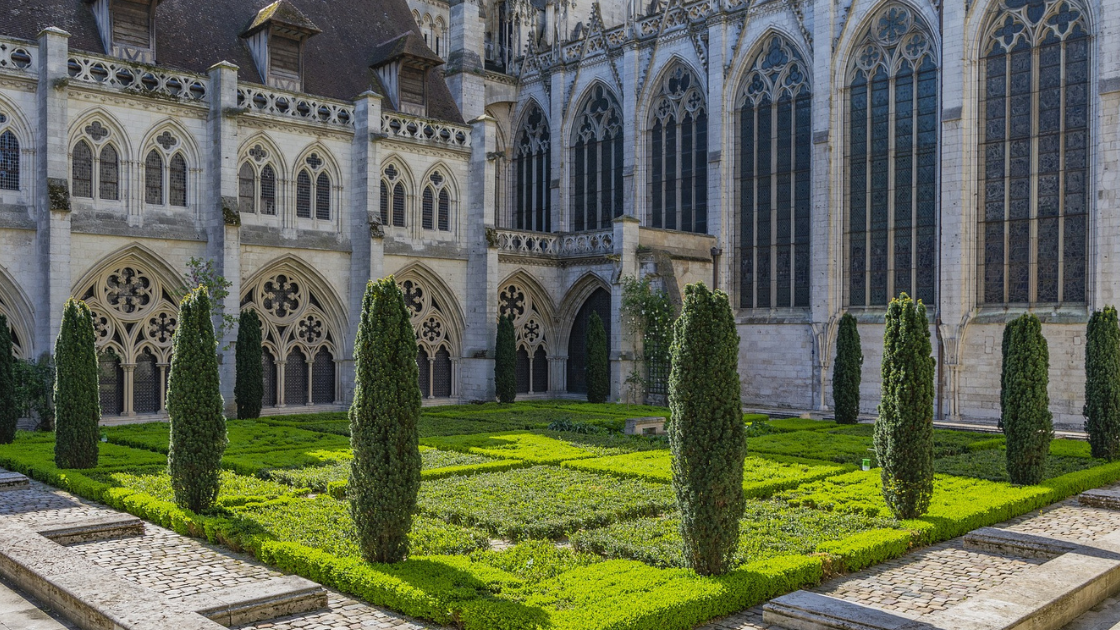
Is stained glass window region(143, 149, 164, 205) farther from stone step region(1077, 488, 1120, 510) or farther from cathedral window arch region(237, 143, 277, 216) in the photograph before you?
stone step region(1077, 488, 1120, 510)

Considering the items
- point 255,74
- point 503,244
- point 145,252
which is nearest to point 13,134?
point 145,252

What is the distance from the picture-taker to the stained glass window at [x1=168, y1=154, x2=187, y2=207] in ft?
78.9

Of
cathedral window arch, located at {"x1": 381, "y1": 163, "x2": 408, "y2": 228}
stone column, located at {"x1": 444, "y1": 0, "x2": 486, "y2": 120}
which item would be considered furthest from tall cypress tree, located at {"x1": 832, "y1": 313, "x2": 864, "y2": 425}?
stone column, located at {"x1": 444, "y1": 0, "x2": 486, "y2": 120}

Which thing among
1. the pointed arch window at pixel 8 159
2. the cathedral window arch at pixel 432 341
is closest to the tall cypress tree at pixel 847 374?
the cathedral window arch at pixel 432 341

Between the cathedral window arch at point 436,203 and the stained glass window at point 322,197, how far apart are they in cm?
294

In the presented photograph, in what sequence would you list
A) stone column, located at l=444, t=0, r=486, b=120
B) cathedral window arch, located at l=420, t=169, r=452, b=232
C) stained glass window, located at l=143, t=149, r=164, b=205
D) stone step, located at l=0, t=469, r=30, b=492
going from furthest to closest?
stone column, located at l=444, t=0, r=486, b=120
cathedral window arch, located at l=420, t=169, r=452, b=232
stained glass window, located at l=143, t=149, r=164, b=205
stone step, located at l=0, t=469, r=30, b=492

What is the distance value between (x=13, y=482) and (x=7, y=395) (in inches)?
185

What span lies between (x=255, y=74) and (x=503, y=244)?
8.98 metres

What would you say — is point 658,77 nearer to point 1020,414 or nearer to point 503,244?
point 503,244

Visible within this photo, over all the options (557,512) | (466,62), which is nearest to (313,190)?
(466,62)

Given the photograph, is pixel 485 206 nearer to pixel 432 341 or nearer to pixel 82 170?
pixel 432 341

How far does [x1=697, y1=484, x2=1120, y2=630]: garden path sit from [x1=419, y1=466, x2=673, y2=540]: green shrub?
10.7ft

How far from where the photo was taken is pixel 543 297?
31.7 metres

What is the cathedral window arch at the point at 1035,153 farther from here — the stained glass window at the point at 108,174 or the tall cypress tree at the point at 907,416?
the stained glass window at the point at 108,174
